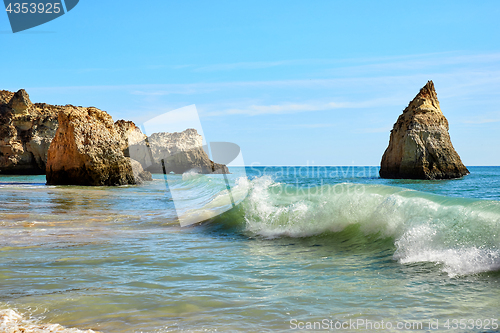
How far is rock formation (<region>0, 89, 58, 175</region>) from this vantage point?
43062 mm

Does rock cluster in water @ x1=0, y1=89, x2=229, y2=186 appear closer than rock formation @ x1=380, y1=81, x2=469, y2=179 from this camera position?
Yes

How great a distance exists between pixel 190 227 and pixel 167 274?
4.37 metres

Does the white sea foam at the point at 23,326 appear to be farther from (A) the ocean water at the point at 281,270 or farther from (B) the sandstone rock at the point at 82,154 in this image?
(B) the sandstone rock at the point at 82,154

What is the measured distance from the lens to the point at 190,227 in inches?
338

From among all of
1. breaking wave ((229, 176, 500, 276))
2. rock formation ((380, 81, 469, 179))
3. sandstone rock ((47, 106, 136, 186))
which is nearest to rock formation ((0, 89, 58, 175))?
sandstone rock ((47, 106, 136, 186))

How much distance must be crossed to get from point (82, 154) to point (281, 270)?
20934mm

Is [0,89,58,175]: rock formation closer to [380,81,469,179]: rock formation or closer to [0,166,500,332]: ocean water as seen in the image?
[380,81,469,179]: rock formation

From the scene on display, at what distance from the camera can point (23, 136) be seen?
44031 millimetres

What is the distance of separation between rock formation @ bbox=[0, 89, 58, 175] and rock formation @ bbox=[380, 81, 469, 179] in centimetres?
3658

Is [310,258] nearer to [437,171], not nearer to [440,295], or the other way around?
[440,295]

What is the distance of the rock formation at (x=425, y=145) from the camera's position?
A: 30.7m

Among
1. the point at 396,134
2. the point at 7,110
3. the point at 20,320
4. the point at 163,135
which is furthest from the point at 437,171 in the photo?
the point at 163,135

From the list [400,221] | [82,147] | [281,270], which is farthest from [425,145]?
[281,270]

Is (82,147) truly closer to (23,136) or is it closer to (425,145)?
(425,145)
